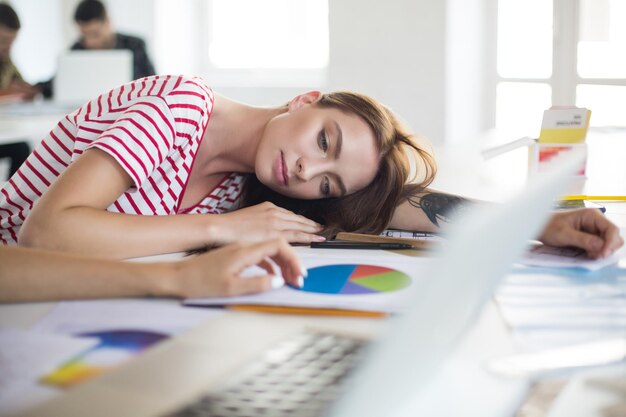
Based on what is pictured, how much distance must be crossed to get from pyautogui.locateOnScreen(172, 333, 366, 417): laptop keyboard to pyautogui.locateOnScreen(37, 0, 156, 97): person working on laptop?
4.53 meters

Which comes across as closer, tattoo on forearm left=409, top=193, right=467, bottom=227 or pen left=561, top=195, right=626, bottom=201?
tattoo on forearm left=409, top=193, right=467, bottom=227

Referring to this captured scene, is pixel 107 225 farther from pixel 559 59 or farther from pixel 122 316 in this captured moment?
pixel 559 59

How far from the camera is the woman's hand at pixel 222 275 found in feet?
2.86

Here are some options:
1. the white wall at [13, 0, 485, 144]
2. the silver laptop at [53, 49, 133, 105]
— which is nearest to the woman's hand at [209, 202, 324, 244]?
the silver laptop at [53, 49, 133, 105]

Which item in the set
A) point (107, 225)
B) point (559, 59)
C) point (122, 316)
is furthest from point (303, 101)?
point (559, 59)

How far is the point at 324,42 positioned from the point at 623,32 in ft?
7.74

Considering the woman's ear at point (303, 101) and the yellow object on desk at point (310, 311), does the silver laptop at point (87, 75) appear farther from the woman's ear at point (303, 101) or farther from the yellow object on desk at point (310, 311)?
the yellow object on desk at point (310, 311)

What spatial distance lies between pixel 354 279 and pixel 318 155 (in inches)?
16.3

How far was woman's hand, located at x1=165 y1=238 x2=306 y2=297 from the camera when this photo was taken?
87 cm

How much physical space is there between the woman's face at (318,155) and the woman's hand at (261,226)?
0.31 feet

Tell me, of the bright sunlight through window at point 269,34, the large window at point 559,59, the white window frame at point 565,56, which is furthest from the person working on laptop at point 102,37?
the white window frame at point 565,56

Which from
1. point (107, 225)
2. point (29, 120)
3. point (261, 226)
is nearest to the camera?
point (107, 225)

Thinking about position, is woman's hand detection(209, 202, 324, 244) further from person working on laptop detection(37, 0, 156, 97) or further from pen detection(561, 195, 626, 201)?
person working on laptop detection(37, 0, 156, 97)

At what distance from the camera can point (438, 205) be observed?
141cm
